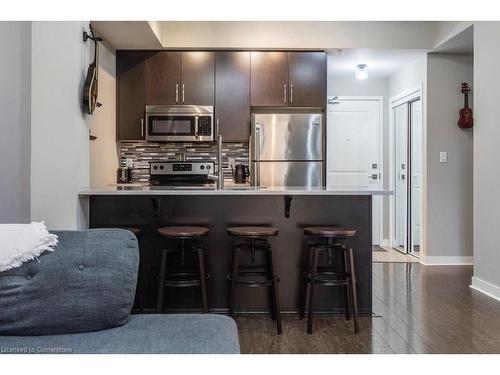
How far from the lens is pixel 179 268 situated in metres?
3.29

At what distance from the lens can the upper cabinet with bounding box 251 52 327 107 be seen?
5074 millimetres

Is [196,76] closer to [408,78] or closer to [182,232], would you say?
[182,232]

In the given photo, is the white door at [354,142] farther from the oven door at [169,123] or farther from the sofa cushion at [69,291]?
the sofa cushion at [69,291]

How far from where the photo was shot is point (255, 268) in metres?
3.29

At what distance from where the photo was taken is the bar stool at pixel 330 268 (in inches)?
117

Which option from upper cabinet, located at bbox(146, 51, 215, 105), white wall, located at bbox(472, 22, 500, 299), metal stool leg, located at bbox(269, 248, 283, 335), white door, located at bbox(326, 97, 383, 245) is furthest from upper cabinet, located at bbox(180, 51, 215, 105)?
white wall, located at bbox(472, 22, 500, 299)

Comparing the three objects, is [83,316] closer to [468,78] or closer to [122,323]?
[122,323]

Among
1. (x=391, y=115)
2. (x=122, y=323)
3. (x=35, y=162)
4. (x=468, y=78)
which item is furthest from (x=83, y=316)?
(x=391, y=115)

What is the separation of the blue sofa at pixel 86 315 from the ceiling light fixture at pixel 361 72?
4.58 meters

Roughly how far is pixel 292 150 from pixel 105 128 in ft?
6.63

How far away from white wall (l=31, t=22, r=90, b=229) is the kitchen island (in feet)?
1.08

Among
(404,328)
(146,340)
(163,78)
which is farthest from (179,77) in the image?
(146,340)

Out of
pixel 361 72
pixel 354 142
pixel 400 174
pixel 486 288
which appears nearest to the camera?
pixel 486 288
